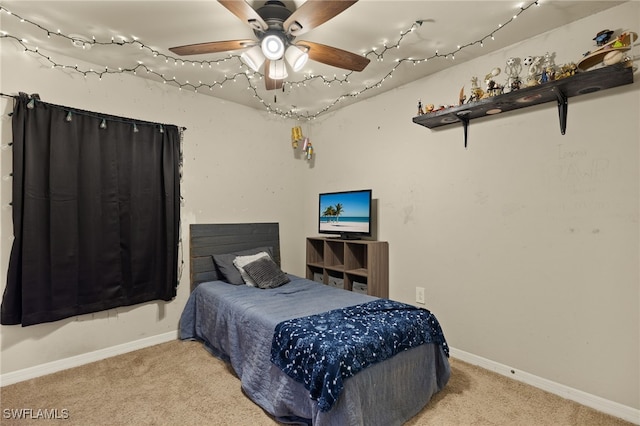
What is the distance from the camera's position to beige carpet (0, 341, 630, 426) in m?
1.83

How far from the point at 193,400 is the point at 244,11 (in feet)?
7.23

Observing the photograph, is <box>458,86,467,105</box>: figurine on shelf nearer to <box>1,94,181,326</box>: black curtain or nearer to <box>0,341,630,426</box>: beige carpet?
<box>0,341,630,426</box>: beige carpet

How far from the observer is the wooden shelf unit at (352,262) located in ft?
9.48

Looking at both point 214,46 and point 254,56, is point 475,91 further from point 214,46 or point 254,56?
point 214,46

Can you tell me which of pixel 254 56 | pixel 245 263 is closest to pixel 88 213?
pixel 245 263

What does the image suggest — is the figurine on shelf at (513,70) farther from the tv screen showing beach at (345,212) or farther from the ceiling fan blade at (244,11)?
the ceiling fan blade at (244,11)

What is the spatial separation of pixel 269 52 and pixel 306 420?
2.01 meters

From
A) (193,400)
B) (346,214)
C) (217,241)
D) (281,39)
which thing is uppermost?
(281,39)

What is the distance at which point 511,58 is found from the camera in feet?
7.39

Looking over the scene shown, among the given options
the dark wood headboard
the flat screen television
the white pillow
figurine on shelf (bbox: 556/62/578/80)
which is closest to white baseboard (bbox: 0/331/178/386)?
A: the dark wood headboard

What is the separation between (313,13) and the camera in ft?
4.88

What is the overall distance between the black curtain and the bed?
641 millimetres

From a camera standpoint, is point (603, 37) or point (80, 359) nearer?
point (603, 37)

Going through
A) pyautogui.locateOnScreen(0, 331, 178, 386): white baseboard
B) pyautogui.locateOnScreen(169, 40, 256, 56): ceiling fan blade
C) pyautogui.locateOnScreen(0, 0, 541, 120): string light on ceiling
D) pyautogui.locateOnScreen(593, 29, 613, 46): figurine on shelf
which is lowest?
pyautogui.locateOnScreen(0, 331, 178, 386): white baseboard
